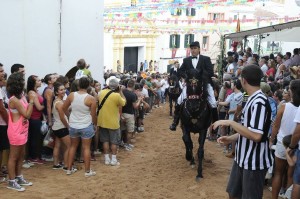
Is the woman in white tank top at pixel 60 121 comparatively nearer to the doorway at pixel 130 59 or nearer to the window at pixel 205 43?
the doorway at pixel 130 59

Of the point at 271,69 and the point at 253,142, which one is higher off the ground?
the point at 271,69

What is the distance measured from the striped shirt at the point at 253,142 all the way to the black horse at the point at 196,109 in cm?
275

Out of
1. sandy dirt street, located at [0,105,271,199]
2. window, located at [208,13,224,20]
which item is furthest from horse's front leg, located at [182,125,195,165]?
window, located at [208,13,224,20]

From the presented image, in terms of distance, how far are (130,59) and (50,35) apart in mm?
25730

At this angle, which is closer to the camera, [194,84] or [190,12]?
[194,84]

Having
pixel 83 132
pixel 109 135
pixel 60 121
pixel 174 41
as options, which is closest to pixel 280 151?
pixel 83 132

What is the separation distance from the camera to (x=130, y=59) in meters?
36.1

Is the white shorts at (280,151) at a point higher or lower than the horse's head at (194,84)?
lower

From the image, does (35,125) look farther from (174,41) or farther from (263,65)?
(174,41)

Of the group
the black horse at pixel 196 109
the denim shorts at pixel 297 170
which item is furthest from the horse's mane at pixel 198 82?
the denim shorts at pixel 297 170

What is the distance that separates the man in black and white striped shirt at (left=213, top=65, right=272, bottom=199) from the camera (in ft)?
13.0

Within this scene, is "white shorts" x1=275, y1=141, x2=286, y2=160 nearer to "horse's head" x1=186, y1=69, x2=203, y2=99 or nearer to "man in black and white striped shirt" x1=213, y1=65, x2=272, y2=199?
"man in black and white striped shirt" x1=213, y1=65, x2=272, y2=199

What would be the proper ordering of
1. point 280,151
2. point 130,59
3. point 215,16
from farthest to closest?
point 215,16 < point 130,59 < point 280,151

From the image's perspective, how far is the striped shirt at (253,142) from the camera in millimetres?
3982
